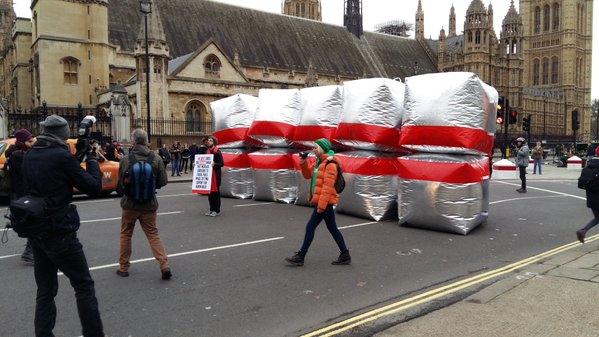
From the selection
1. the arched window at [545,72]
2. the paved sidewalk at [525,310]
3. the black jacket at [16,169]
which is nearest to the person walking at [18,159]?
the black jacket at [16,169]

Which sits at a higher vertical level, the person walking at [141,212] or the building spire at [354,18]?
the building spire at [354,18]

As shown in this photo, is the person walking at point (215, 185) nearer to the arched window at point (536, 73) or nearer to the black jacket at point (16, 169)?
the black jacket at point (16, 169)

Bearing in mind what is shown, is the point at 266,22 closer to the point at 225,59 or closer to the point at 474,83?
the point at 225,59

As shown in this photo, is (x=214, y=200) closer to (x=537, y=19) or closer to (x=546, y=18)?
(x=546, y=18)

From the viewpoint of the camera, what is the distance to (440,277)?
237 inches

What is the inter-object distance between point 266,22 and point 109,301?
46.3 m

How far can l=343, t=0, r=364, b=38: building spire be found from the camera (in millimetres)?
57906

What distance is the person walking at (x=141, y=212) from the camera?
5.73 meters

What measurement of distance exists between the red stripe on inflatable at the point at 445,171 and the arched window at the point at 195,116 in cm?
2393

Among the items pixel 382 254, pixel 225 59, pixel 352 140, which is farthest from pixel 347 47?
pixel 382 254

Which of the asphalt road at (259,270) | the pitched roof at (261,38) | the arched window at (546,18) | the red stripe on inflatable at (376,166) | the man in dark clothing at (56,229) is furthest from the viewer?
the arched window at (546,18)

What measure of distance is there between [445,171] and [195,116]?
2522 cm

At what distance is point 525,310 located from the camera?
15.3 feet

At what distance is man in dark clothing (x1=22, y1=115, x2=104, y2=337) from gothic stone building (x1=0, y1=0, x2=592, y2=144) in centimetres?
2350
